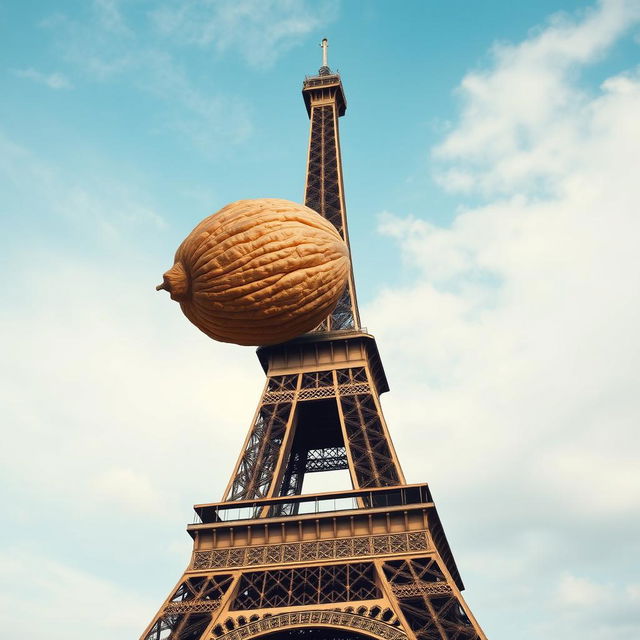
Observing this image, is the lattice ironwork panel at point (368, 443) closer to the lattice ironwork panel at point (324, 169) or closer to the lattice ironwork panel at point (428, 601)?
the lattice ironwork panel at point (428, 601)

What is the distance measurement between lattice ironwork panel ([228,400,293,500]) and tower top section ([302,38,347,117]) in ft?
82.8

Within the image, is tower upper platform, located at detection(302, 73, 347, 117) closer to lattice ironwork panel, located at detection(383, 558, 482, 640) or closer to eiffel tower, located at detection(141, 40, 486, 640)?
eiffel tower, located at detection(141, 40, 486, 640)

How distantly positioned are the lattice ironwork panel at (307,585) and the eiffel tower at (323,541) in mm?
72

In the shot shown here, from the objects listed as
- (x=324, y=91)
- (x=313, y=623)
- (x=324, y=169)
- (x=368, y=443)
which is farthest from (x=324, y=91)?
(x=313, y=623)

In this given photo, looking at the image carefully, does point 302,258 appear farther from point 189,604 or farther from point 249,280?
point 189,604

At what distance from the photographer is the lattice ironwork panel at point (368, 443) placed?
107ft

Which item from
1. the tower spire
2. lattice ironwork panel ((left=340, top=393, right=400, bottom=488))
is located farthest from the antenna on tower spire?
lattice ironwork panel ((left=340, top=393, right=400, bottom=488))

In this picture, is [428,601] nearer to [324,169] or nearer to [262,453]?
[262,453]

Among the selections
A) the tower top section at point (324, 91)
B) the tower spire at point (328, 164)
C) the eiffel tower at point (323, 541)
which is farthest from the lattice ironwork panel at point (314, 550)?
the tower top section at point (324, 91)

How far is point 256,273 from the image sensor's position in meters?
11.6

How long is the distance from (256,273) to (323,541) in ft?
68.9

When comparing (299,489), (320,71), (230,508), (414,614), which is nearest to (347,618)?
(414,614)

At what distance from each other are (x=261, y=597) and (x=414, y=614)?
221 inches

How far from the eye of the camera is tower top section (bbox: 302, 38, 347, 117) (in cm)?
5288
